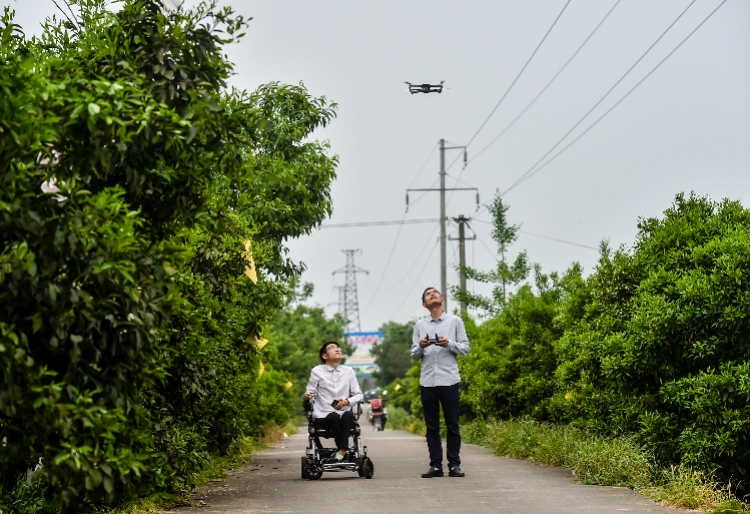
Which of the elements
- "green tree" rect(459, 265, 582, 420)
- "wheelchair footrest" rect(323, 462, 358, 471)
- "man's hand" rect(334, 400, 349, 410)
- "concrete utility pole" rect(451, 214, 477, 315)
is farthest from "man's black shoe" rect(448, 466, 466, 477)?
"concrete utility pole" rect(451, 214, 477, 315)

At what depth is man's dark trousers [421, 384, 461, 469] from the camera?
11.4 meters

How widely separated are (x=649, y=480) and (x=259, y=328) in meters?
6.21

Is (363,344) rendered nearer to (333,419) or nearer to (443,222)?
(443,222)

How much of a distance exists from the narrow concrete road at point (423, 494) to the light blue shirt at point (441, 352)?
1064 mm

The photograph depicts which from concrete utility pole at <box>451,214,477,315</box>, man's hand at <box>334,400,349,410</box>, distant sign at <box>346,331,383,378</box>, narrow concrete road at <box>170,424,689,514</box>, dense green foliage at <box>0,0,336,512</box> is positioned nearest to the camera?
dense green foliage at <box>0,0,336,512</box>

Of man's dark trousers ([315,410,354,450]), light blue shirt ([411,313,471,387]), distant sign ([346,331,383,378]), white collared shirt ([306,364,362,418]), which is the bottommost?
man's dark trousers ([315,410,354,450])

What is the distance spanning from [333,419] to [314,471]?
64 cm

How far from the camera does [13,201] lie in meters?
4.78

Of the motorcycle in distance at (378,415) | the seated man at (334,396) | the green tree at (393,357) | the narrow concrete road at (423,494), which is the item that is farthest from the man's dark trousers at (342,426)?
the green tree at (393,357)

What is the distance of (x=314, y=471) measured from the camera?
11734mm

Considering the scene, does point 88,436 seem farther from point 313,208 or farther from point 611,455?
point 313,208

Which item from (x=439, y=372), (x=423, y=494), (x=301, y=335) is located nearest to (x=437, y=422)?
(x=439, y=372)

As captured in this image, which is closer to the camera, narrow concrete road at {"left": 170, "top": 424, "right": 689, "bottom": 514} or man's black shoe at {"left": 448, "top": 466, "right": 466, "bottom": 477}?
narrow concrete road at {"left": 170, "top": 424, "right": 689, "bottom": 514}

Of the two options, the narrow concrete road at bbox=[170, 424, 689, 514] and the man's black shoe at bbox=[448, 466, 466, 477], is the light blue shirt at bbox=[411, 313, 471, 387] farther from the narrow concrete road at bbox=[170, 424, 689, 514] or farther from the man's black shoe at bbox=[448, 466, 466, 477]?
the narrow concrete road at bbox=[170, 424, 689, 514]
